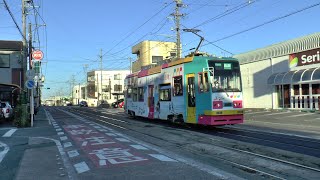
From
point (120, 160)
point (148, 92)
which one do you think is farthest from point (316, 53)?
point (120, 160)

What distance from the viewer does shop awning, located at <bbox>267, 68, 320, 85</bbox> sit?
29.6 m

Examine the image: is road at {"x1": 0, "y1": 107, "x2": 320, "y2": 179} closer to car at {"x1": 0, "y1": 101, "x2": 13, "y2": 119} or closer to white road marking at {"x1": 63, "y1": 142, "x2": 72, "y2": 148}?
white road marking at {"x1": 63, "y1": 142, "x2": 72, "y2": 148}

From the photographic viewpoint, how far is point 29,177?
8.34 m

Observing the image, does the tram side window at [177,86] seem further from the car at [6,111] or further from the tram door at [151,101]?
the car at [6,111]

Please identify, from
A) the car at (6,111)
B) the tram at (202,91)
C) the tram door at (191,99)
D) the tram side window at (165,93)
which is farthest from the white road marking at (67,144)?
the car at (6,111)

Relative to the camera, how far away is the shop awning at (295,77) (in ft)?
Answer: 97.1

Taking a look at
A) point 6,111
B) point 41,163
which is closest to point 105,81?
point 6,111

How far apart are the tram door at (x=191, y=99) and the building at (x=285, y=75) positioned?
14.7 meters

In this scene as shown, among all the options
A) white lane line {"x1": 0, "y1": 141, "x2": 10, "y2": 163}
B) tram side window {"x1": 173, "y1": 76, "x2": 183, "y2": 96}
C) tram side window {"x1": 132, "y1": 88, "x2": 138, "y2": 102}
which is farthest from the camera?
tram side window {"x1": 132, "y1": 88, "x2": 138, "y2": 102}

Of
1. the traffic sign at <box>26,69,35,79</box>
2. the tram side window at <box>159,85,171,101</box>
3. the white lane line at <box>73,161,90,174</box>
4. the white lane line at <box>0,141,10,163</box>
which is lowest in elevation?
the white lane line at <box>0,141,10,163</box>

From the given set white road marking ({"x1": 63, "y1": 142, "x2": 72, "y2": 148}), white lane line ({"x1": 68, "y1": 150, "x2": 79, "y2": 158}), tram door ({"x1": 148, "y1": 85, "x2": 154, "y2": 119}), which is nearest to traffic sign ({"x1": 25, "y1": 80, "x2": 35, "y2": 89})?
tram door ({"x1": 148, "y1": 85, "x2": 154, "y2": 119})

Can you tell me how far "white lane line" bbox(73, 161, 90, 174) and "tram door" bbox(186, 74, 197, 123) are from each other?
9.35 metres

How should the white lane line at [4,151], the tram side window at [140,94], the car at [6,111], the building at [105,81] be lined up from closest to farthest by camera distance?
the white lane line at [4,151] → the tram side window at [140,94] → the car at [6,111] → the building at [105,81]

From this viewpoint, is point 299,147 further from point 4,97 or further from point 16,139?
point 4,97
